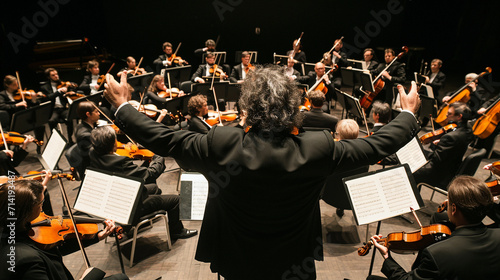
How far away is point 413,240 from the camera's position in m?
2.20

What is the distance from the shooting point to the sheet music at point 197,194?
2.46 m

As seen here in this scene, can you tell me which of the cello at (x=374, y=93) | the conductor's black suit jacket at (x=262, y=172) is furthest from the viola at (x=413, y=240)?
the cello at (x=374, y=93)

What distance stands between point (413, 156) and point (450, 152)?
1.55 ft

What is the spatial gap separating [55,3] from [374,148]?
37.3 ft

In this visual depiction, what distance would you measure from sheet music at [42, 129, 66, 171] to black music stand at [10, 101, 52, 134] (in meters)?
1.31

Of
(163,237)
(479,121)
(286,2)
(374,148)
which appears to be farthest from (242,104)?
(286,2)

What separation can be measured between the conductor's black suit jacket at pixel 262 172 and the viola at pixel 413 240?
943mm

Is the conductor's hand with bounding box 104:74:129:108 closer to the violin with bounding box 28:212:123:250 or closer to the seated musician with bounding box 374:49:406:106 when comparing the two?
the violin with bounding box 28:212:123:250

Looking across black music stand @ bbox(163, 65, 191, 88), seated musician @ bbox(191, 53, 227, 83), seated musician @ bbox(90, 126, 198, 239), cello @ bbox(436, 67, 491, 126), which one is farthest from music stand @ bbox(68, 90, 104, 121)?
cello @ bbox(436, 67, 491, 126)

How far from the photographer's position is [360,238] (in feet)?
12.0

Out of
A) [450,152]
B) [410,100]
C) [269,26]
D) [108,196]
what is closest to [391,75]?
[450,152]

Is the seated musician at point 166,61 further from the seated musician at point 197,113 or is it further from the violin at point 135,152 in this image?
the violin at point 135,152

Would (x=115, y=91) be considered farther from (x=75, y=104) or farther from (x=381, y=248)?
(x=75, y=104)

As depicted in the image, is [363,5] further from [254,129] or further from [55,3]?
[254,129]
